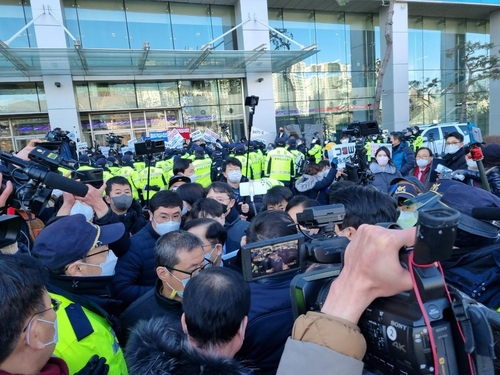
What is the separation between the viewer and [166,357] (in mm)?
A: 1070

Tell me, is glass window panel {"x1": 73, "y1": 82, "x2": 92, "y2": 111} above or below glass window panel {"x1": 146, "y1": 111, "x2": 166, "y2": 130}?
above

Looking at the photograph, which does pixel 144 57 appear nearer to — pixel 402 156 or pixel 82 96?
pixel 82 96

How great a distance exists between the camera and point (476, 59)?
19.9 metres

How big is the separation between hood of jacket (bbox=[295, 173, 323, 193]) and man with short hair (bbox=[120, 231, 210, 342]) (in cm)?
337

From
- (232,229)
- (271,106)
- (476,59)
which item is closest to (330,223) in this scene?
(232,229)

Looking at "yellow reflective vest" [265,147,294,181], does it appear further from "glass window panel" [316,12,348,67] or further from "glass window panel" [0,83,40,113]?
"glass window panel" [316,12,348,67]

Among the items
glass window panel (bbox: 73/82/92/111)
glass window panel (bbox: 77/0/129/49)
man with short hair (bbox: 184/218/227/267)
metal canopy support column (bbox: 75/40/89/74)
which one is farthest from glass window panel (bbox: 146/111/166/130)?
man with short hair (bbox: 184/218/227/267)

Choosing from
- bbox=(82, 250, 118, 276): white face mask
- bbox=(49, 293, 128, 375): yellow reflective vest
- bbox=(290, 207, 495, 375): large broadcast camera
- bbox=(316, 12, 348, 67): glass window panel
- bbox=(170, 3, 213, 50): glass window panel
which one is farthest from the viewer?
bbox=(316, 12, 348, 67): glass window panel

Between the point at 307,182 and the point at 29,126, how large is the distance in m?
14.9

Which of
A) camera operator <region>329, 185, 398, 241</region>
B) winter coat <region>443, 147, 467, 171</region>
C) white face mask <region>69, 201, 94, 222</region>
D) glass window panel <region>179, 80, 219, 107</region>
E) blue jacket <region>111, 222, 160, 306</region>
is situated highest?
glass window panel <region>179, 80, 219, 107</region>

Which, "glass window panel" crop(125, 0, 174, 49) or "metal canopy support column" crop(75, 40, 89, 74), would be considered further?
"glass window panel" crop(125, 0, 174, 49)

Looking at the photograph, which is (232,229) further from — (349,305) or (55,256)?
(349,305)

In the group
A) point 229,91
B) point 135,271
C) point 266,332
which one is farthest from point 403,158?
point 229,91

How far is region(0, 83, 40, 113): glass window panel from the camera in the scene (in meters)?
14.8
